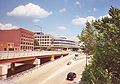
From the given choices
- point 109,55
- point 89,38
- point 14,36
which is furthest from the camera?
point 14,36

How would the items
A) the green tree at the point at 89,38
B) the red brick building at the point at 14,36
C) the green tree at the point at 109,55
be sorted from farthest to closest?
the red brick building at the point at 14,36
the green tree at the point at 89,38
the green tree at the point at 109,55

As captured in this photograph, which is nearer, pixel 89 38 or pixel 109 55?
pixel 109 55

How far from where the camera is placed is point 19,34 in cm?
14675

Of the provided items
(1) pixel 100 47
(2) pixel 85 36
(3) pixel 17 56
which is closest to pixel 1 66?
(3) pixel 17 56

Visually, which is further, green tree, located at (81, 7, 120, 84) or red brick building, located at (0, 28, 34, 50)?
red brick building, located at (0, 28, 34, 50)

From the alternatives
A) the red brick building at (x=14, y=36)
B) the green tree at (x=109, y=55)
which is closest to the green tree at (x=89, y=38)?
the green tree at (x=109, y=55)

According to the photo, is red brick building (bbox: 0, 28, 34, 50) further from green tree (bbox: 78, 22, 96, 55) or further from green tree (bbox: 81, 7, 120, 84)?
green tree (bbox: 81, 7, 120, 84)

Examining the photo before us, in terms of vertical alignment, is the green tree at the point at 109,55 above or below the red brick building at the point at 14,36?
below

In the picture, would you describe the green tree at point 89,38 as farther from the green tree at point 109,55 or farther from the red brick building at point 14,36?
the red brick building at point 14,36

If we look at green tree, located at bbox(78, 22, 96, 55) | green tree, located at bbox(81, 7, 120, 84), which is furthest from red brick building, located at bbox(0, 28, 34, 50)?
green tree, located at bbox(81, 7, 120, 84)

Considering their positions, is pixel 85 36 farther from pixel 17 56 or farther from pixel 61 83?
pixel 17 56

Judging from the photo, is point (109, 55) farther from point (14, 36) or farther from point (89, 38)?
point (14, 36)

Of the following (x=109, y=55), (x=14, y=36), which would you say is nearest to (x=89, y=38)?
(x=109, y=55)

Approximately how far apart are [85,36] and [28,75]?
16379 mm
